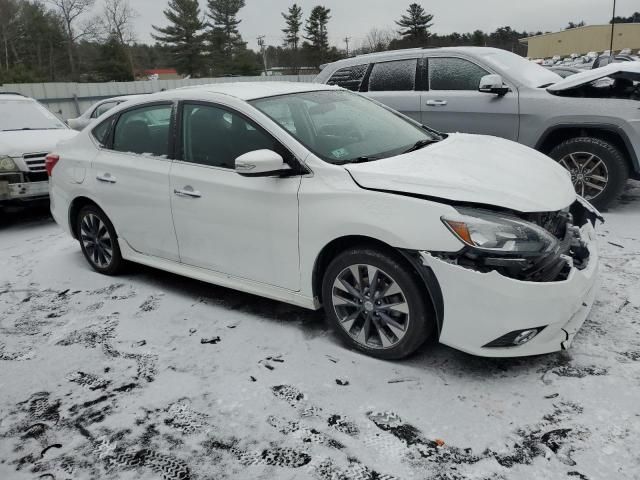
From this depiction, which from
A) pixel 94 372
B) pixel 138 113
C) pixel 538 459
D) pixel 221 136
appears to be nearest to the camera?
pixel 538 459

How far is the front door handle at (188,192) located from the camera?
12.5ft

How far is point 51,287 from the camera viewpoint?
4812 millimetres

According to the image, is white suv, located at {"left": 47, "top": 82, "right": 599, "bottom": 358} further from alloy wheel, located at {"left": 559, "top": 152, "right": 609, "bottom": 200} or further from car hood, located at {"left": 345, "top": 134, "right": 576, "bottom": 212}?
alloy wheel, located at {"left": 559, "top": 152, "right": 609, "bottom": 200}

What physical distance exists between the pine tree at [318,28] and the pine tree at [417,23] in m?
10.6

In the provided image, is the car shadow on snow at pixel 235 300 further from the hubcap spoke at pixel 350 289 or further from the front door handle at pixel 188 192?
the front door handle at pixel 188 192

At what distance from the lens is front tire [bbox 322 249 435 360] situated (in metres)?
2.95

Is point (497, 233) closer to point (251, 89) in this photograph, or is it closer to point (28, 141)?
point (251, 89)

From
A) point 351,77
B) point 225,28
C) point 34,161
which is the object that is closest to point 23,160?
point 34,161

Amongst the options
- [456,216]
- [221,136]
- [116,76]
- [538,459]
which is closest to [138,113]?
[221,136]

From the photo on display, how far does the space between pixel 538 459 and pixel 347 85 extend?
6.13 m

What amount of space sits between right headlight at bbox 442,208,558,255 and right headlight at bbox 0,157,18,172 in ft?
20.1

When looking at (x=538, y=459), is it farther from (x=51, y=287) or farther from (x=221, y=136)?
(x=51, y=287)

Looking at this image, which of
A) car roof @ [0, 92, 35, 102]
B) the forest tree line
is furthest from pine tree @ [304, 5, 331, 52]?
car roof @ [0, 92, 35, 102]

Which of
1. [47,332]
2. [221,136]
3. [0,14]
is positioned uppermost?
[0,14]
